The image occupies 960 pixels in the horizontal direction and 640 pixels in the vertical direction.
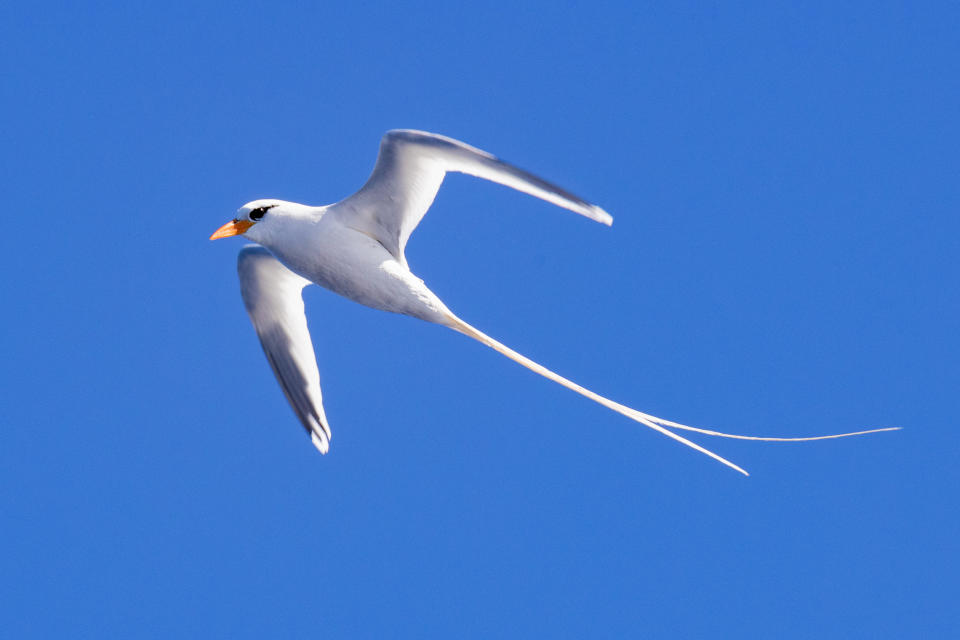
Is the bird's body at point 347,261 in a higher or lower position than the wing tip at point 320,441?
higher

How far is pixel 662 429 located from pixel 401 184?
101 inches

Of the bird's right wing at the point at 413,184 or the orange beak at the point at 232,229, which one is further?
the orange beak at the point at 232,229

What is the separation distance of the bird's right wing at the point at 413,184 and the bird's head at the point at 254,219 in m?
0.51

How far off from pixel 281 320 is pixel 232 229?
44.0 inches

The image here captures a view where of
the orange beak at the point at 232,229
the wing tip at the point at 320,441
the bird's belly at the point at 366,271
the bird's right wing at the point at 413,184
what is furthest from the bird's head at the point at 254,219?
the wing tip at the point at 320,441

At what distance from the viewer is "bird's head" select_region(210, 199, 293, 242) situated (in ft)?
22.4

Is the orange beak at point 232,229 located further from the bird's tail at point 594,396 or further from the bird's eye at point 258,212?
the bird's tail at point 594,396

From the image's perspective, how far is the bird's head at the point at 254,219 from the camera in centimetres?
683

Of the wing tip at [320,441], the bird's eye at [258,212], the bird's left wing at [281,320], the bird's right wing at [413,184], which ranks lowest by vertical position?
the wing tip at [320,441]

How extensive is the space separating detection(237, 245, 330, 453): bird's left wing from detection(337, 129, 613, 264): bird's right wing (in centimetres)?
138

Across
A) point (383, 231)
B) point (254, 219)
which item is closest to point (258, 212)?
point (254, 219)

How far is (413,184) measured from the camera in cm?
653

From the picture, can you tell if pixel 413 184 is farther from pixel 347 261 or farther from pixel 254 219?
pixel 254 219

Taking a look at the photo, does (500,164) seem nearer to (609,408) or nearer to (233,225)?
(609,408)
